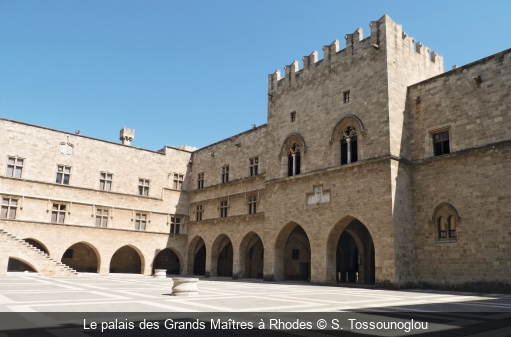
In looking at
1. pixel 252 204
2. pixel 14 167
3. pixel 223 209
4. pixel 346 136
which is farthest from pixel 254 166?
pixel 14 167

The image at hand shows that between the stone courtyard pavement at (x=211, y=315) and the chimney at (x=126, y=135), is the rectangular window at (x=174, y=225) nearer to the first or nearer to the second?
the chimney at (x=126, y=135)

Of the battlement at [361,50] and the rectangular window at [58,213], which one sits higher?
the battlement at [361,50]

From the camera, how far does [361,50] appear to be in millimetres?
22062

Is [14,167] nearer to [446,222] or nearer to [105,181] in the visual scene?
[105,181]

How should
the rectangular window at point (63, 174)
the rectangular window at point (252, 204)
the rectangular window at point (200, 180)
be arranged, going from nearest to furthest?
the rectangular window at point (252, 204) → the rectangular window at point (63, 174) → the rectangular window at point (200, 180)

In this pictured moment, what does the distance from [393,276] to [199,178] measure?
20.0 metres

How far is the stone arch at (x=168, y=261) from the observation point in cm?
3538

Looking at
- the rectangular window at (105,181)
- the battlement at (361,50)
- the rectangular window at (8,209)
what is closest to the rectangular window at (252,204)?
the battlement at (361,50)

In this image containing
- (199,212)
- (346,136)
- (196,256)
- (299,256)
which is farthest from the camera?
(196,256)

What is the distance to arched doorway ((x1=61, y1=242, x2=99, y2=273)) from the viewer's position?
105 feet

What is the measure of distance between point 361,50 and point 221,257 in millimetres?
20000

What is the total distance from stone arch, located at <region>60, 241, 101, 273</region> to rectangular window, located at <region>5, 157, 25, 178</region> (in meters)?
7.35

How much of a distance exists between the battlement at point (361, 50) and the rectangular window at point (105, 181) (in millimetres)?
14813

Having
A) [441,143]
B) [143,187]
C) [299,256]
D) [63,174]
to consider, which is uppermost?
[441,143]
